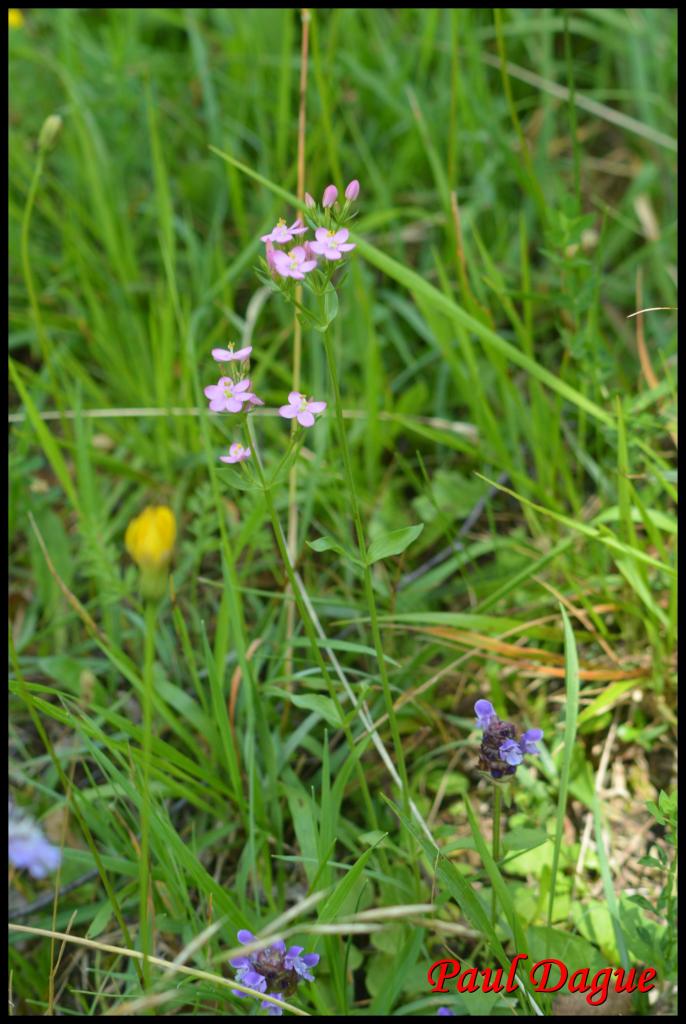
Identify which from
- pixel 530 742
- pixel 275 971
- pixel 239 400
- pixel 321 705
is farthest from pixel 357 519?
pixel 275 971

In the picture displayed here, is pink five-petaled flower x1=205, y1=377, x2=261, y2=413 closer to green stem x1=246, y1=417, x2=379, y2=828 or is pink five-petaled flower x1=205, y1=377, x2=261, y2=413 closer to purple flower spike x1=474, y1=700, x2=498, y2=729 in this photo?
green stem x1=246, y1=417, x2=379, y2=828

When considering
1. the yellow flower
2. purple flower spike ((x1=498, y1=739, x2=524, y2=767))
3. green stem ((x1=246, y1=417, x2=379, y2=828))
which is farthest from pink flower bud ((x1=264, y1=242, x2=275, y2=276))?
purple flower spike ((x1=498, y1=739, x2=524, y2=767))

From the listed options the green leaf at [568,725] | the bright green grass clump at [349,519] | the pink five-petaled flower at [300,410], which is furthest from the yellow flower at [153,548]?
the green leaf at [568,725]

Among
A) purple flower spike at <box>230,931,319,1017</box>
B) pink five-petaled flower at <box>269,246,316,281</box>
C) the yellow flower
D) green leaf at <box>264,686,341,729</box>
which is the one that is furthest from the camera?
green leaf at <box>264,686,341,729</box>

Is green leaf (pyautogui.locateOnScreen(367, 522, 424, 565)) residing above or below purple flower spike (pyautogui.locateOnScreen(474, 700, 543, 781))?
above

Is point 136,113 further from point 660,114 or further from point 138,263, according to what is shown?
point 660,114

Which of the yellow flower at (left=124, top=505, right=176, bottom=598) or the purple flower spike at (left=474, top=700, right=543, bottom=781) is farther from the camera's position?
the purple flower spike at (left=474, top=700, right=543, bottom=781)
